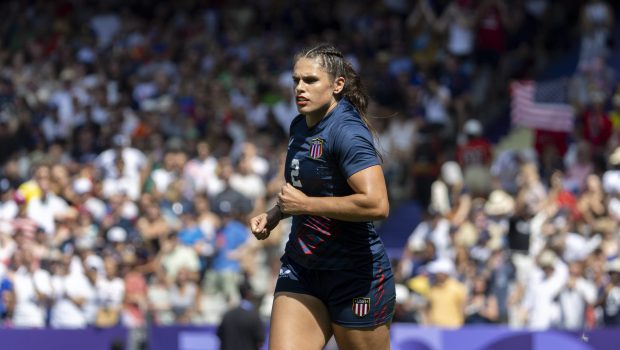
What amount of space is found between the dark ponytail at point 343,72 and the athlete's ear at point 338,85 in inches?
0.8

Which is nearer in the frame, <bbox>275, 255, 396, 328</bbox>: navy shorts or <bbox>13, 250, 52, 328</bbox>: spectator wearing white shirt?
<bbox>275, 255, 396, 328</bbox>: navy shorts

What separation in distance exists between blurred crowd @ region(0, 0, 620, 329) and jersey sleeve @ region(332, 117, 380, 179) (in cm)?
580

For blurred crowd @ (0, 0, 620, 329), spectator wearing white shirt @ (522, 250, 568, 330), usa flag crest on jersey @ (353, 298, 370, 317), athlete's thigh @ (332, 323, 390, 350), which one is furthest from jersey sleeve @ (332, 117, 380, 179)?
spectator wearing white shirt @ (522, 250, 568, 330)

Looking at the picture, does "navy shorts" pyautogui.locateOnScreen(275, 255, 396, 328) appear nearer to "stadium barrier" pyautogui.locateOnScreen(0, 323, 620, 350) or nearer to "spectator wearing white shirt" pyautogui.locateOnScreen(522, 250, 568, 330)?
"stadium barrier" pyautogui.locateOnScreen(0, 323, 620, 350)

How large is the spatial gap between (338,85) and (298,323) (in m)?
1.25

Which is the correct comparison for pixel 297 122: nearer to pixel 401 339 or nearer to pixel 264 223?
pixel 264 223

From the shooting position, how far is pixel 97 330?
1293 centimetres

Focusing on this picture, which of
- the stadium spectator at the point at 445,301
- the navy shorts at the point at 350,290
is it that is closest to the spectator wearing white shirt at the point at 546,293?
the stadium spectator at the point at 445,301

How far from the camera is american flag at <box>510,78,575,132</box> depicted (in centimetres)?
1738

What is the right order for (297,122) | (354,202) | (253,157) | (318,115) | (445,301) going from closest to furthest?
(354,202) → (318,115) → (297,122) → (445,301) → (253,157)

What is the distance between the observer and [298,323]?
6133 mm

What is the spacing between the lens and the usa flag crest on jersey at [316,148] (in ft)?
20.1

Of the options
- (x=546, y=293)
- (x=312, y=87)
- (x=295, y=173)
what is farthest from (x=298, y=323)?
(x=546, y=293)

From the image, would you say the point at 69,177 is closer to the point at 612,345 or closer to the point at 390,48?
the point at 390,48
